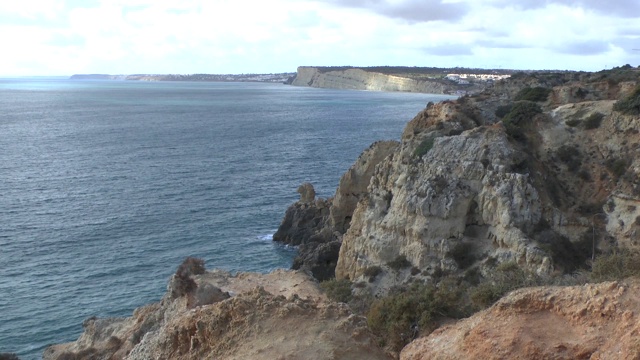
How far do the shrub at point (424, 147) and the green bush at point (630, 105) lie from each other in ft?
34.0

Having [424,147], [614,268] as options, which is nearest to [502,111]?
[424,147]

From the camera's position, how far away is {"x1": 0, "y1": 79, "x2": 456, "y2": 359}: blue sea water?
1394 inches

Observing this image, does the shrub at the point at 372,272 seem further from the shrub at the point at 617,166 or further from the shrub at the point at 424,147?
the shrub at the point at 617,166

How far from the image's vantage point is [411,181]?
3281cm

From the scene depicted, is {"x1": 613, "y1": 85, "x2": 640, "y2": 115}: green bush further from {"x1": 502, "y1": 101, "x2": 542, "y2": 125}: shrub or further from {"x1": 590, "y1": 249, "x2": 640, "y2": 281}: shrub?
{"x1": 590, "y1": 249, "x2": 640, "y2": 281}: shrub

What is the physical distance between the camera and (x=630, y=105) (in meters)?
32.8

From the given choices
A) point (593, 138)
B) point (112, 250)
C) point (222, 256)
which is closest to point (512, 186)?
point (593, 138)

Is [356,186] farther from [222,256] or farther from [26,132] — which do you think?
[26,132]

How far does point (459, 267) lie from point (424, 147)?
29.3ft

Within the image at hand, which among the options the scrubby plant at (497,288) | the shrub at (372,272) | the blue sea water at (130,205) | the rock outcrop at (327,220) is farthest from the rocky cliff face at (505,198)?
the blue sea water at (130,205)

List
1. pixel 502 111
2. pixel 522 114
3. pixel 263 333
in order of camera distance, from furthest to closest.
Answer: pixel 502 111, pixel 522 114, pixel 263 333

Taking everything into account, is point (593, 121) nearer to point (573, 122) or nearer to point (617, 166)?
point (573, 122)

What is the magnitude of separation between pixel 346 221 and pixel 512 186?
18.4 m

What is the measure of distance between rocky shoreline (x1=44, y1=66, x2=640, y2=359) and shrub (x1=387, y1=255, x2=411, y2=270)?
6 cm
